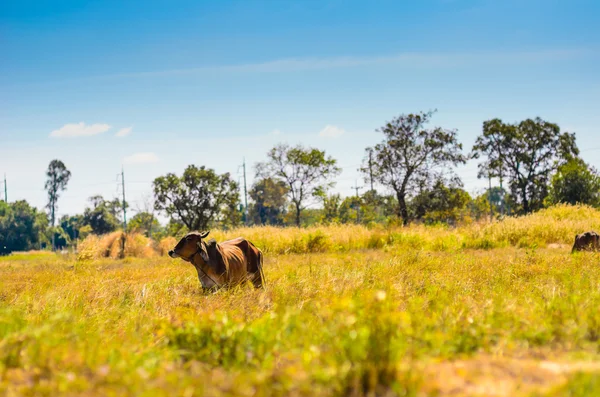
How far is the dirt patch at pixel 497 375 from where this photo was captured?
358cm

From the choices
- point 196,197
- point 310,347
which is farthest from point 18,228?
point 310,347

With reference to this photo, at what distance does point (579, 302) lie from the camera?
19.6 ft

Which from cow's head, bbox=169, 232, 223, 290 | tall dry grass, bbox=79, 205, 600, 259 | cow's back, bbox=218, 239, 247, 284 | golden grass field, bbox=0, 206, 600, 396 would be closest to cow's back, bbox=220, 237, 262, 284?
cow's back, bbox=218, 239, 247, 284

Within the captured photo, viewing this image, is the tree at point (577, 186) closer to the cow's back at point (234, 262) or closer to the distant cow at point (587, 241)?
the distant cow at point (587, 241)

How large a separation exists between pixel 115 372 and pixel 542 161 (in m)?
48.6

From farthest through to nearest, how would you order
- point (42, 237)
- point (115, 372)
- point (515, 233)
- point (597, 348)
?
point (42, 237) → point (515, 233) → point (597, 348) → point (115, 372)

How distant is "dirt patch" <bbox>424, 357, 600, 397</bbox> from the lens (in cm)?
358

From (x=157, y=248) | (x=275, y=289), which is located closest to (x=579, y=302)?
(x=275, y=289)

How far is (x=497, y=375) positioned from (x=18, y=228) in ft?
267

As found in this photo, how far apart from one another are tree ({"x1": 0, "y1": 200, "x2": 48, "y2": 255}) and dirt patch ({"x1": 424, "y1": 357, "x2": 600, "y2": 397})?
77032 millimetres

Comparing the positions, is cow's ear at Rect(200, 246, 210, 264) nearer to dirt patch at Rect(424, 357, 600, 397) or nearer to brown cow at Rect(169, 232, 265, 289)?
brown cow at Rect(169, 232, 265, 289)

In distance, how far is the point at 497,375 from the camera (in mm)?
3883

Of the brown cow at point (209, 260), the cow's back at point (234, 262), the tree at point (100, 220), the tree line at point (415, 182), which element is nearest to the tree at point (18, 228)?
the tree at point (100, 220)

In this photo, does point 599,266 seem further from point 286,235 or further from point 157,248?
point 157,248
